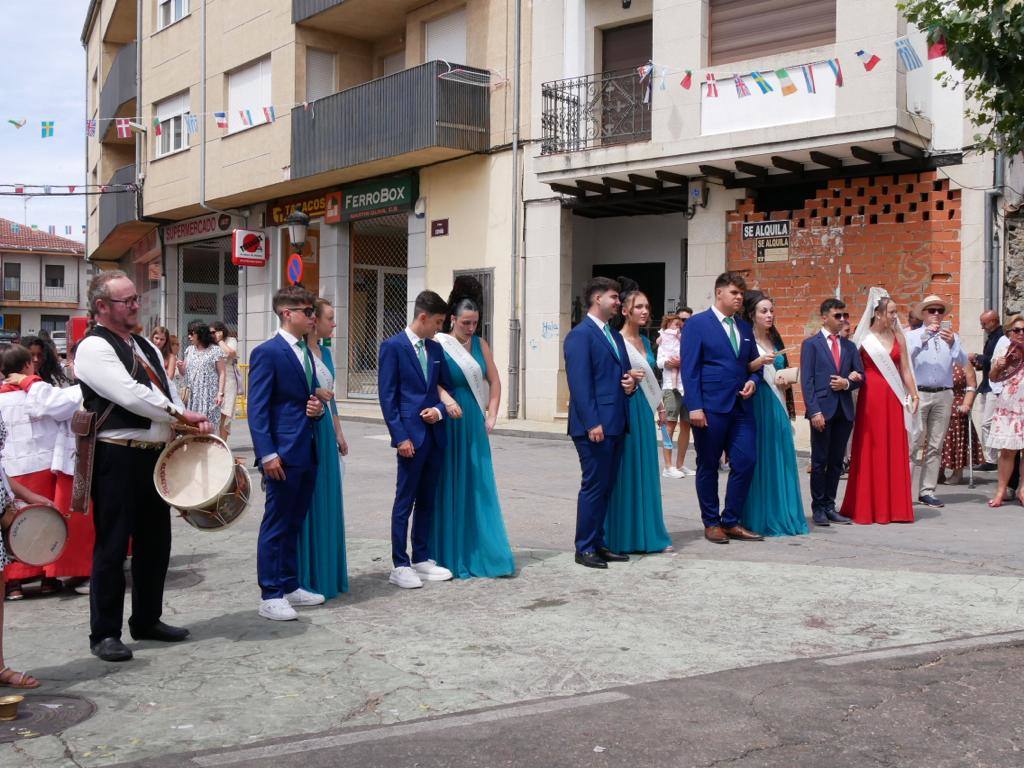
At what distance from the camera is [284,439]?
6.02 meters

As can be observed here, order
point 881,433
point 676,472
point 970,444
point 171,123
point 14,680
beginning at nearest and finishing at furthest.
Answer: point 14,680 → point 881,433 → point 970,444 → point 676,472 → point 171,123

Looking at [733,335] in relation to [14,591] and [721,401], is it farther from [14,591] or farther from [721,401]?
[14,591]

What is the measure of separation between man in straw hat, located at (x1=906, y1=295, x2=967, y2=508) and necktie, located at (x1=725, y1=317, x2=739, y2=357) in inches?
123

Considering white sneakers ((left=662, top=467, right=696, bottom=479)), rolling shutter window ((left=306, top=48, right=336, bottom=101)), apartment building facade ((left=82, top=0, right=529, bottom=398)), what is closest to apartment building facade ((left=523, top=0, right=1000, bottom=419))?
apartment building facade ((left=82, top=0, right=529, bottom=398))

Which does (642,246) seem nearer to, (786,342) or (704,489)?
(786,342)

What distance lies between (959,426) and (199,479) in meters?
8.87

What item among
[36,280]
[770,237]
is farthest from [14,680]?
[36,280]

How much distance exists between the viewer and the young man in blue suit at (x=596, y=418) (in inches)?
285

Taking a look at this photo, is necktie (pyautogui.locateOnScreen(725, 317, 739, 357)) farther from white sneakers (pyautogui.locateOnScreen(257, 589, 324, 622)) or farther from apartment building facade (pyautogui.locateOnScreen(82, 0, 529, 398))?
apartment building facade (pyautogui.locateOnScreen(82, 0, 529, 398))

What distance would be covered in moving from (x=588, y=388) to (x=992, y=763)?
12.8ft

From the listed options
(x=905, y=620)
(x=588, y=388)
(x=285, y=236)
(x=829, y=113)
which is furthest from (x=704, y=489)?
(x=285, y=236)

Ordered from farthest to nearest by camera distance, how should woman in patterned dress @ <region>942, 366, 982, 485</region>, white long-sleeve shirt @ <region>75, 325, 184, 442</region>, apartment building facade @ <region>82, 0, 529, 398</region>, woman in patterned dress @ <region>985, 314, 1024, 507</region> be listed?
apartment building facade @ <region>82, 0, 529, 398</region>
woman in patterned dress @ <region>942, 366, 982, 485</region>
woman in patterned dress @ <region>985, 314, 1024, 507</region>
white long-sleeve shirt @ <region>75, 325, 184, 442</region>

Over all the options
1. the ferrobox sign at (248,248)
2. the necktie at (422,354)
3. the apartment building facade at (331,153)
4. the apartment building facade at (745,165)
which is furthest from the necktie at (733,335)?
the ferrobox sign at (248,248)

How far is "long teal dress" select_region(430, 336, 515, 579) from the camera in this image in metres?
7.03
